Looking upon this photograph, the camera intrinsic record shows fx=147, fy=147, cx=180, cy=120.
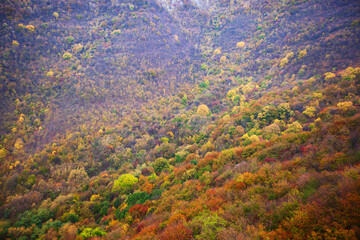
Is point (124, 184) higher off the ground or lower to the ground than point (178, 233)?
lower

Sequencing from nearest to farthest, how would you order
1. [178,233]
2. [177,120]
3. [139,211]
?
[178,233], [139,211], [177,120]

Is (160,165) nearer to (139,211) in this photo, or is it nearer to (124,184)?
(124,184)

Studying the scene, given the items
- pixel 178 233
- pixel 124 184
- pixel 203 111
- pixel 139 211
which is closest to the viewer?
pixel 178 233

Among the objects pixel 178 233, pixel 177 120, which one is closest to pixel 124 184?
pixel 178 233

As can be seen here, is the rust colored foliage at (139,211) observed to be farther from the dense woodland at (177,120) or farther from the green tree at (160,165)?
the green tree at (160,165)

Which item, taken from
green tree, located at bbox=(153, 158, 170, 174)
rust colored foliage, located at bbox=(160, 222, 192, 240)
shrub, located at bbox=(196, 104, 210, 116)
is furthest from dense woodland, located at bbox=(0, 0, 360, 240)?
shrub, located at bbox=(196, 104, 210, 116)

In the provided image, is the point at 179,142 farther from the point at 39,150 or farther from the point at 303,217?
the point at 39,150

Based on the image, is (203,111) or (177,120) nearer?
(177,120)

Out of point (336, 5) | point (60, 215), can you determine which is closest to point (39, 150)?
point (60, 215)
